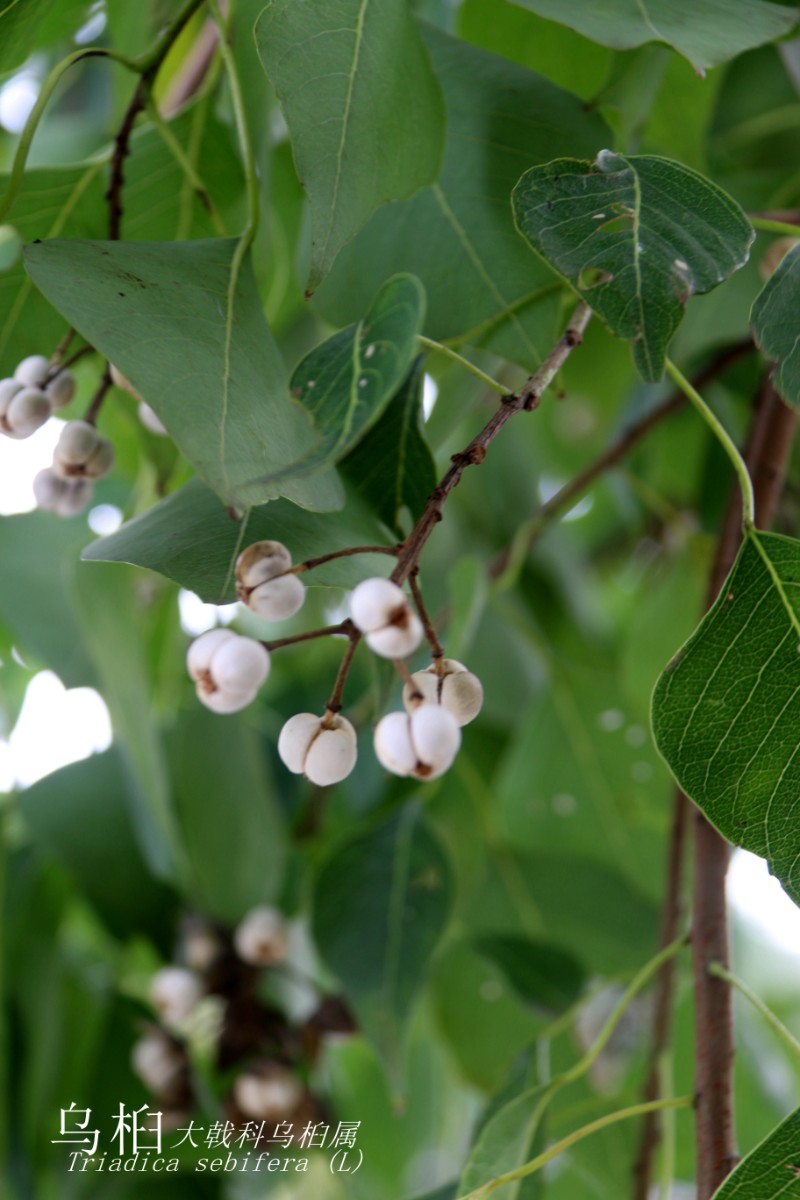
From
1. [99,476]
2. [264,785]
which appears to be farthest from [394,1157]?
[99,476]

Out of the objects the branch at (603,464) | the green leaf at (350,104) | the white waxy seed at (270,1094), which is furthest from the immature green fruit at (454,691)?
the white waxy seed at (270,1094)

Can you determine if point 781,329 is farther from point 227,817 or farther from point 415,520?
point 227,817

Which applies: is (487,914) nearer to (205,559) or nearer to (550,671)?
(550,671)

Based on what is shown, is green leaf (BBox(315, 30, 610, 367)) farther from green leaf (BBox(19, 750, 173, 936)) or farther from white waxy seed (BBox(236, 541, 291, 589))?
green leaf (BBox(19, 750, 173, 936))

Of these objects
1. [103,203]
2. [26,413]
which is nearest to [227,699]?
[26,413]

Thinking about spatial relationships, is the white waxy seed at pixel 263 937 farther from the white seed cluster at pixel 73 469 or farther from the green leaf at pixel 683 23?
the green leaf at pixel 683 23

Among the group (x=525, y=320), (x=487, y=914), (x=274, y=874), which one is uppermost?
(x=525, y=320)

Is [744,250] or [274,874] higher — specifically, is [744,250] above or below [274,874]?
above
